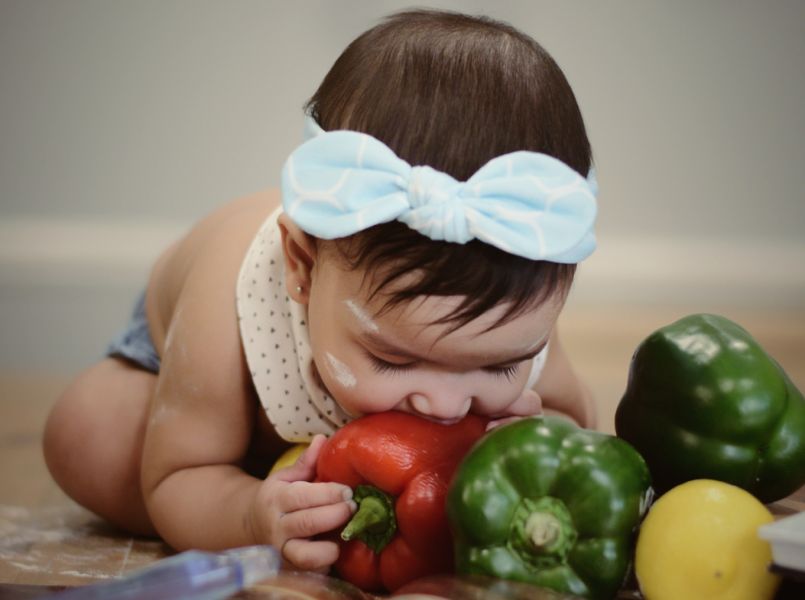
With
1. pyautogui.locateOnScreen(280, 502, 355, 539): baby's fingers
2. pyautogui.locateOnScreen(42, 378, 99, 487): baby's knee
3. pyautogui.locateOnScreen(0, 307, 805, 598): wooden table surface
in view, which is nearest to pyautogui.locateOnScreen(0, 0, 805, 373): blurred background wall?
pyautogui.locateOnScreen(0, 307, 805, 598): wooden table surface

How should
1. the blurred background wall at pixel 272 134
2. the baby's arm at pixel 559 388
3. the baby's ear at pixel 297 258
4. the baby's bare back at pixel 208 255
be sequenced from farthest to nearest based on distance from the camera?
the blurred background wall at pixel 272 134
the baby's arm at pixel 559 388
the baby's bare back at pixel 208 255
the baby's ear at pixel 297 258

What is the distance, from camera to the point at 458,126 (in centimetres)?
108

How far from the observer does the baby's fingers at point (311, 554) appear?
1113 millimetres

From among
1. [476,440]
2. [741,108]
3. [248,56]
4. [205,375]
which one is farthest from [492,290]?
[741,108]

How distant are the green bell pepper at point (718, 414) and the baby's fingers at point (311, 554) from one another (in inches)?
13.9

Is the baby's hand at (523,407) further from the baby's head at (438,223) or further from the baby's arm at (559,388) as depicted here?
the baby's arm at (559,388)

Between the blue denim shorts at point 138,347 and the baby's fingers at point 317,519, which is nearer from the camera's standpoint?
the baby's fingers at point 317,519

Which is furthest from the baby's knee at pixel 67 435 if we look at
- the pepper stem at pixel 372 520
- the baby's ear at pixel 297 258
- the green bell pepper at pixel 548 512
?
the green bell pepper at pixel 548 512

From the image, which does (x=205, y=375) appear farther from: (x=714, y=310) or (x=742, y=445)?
(x=714, y=310)

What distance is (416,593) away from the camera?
956 mm

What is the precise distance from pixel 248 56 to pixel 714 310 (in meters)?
1.42

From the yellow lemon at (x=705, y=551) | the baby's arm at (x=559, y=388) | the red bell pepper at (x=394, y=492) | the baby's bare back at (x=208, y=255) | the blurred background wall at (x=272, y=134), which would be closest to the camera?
the yellow lemon at (x=705, y=551)

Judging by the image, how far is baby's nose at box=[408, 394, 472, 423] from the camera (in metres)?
1.12

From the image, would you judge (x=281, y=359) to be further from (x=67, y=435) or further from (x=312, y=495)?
(x=67, y=435)
